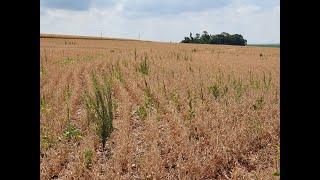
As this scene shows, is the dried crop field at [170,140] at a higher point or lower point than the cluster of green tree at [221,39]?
lower

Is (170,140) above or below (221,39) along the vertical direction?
below

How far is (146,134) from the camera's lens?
559cm

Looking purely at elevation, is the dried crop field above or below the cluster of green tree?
below

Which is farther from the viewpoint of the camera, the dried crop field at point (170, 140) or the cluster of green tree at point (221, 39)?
the cluster of green tree at point (221, 39)

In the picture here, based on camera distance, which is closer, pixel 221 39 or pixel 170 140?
pixel 170 140

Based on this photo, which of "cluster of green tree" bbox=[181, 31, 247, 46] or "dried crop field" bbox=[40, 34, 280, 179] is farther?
"cluster of green tree" bbox=[181, 31, 247, 46]
